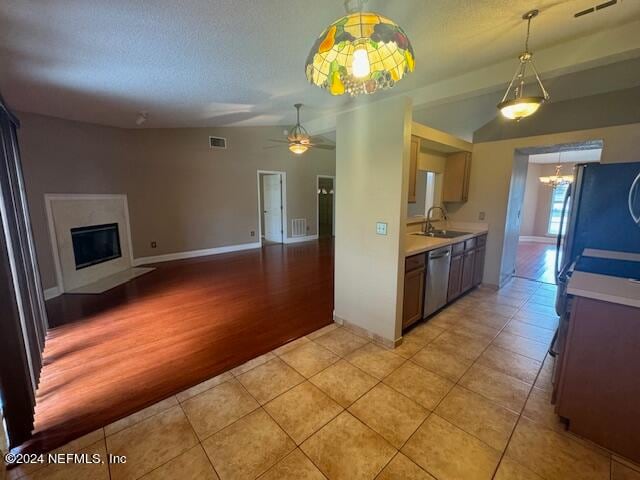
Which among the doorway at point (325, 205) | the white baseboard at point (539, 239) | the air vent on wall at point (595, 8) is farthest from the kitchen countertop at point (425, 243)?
the white baseboard at point (539, 239)

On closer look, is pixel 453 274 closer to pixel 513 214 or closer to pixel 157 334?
pixel 513 214

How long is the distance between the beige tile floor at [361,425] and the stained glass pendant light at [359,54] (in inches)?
79.2

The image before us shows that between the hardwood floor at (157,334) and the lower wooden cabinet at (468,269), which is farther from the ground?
the lower wooden cabinet at (468,269)

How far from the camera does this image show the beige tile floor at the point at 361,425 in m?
1.42

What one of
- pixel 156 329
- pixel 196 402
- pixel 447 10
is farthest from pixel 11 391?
pixel 447 10

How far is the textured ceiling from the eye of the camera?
1661 millimetres

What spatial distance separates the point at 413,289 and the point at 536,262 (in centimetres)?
486

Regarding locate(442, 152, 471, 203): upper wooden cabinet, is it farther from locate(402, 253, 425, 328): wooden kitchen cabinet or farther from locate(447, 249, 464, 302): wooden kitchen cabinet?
locate(402, 253, 425, 328): wooden kitchen cabinet

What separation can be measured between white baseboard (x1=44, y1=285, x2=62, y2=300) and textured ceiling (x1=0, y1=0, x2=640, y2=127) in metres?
2.36

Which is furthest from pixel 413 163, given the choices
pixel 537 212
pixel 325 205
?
pixel 537 212

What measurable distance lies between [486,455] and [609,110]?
13.4 feet

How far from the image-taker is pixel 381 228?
8.11 ft

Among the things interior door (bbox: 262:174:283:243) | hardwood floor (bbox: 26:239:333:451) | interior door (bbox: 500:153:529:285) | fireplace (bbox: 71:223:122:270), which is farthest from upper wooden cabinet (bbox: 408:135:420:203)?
interior door (bbox: 262:174:283:243)

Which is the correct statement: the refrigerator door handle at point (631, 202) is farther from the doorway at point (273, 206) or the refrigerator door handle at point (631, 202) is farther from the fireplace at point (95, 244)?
the fireplace at point (95, 244)
